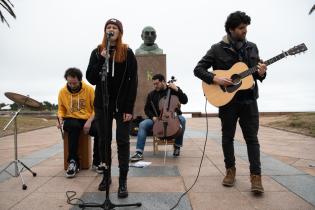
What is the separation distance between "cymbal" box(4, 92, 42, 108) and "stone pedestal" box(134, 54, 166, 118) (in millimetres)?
5420

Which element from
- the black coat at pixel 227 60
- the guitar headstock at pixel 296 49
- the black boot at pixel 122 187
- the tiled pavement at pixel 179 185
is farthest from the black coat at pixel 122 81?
the guitar headstock at pixel 296 49

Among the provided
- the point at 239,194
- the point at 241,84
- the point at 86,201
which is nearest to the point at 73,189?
the point at 86,201

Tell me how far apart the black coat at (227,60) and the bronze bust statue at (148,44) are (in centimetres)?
636

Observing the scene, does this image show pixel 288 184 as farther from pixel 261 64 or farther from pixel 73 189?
pixel 73 189

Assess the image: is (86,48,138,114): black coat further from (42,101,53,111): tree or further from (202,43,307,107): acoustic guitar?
(42,101,53,111): tree

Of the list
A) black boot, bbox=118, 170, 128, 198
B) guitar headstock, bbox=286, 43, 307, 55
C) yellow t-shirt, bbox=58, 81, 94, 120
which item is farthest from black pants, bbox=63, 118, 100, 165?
guitar headstock, bbox=286, 43, 307, 55

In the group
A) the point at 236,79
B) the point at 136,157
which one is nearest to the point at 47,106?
the point at 136,157

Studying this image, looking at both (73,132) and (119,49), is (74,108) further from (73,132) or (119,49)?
(119,49)

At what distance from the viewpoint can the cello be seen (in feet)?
19.6

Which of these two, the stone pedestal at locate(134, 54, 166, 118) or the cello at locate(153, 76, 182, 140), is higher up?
the stone pedestal at locate(134, 54, 166, 118)

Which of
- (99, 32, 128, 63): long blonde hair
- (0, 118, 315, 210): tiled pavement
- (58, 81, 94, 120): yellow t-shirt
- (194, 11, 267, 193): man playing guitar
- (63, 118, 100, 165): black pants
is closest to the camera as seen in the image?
(0, 118, 315, 210): tiled pavement

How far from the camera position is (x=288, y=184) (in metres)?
4.29

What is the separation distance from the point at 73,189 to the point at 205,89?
194 cm

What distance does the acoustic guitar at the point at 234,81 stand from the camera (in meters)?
3.83
